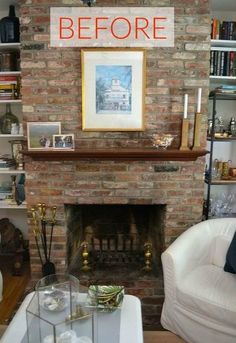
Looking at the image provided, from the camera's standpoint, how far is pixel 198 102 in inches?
86.0

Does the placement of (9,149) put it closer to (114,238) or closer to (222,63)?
(114,238)

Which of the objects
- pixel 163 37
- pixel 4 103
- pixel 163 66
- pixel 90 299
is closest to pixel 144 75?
pixel 163 66

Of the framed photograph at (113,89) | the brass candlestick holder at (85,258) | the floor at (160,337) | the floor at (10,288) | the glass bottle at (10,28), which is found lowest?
the floor at (10,288)

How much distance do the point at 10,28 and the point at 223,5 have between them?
1.78m

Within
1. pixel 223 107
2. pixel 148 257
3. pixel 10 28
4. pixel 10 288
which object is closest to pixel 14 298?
pixel 10 288

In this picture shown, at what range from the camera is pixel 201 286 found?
69.1 inches

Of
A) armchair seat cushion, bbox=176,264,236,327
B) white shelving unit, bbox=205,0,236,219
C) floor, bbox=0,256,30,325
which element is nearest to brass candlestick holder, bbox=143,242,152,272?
armchair seat cushion, bbox=176,264,236,327

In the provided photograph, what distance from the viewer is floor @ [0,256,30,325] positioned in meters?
2.13

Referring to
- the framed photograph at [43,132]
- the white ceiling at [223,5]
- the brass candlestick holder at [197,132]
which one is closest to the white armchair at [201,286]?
the brass candlestick holder at [197,132]

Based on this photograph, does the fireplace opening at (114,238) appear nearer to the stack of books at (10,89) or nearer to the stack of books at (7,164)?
the stack of books at (7,164)

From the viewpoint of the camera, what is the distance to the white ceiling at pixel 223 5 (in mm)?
2398

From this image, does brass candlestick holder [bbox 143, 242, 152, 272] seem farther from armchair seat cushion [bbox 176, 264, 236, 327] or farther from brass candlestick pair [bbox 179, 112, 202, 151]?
brass candlestick pair [bbox 179, 112, 202, 151]

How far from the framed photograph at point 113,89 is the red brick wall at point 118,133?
5cm

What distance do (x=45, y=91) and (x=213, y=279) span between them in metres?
1.76
